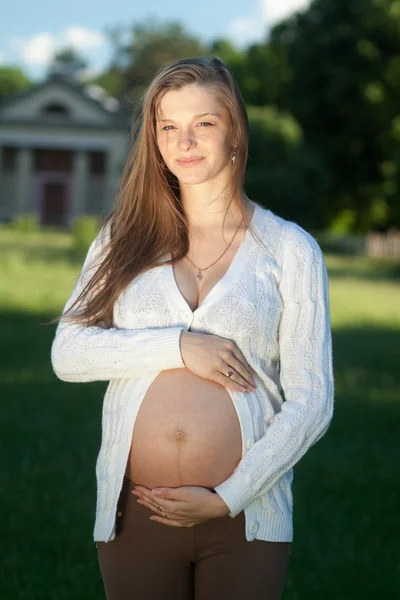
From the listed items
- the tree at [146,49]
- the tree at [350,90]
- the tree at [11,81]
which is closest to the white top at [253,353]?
the tree at [350,90]

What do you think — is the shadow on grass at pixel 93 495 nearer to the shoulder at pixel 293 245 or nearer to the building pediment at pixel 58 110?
the shoulder at pixel 293 245

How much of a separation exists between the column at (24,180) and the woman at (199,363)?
6618 cm

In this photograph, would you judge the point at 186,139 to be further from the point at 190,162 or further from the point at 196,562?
the point at 196,562

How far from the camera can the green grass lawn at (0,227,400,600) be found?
5.96 meters

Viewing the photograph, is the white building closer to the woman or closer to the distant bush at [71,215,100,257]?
the distant bush at [71,215,100,257]

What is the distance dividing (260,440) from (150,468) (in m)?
0.33

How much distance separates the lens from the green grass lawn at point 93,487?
5965mm

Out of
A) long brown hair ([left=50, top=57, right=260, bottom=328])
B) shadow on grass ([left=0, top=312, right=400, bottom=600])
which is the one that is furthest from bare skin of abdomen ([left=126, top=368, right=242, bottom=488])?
shadow on grass ([left=0, top=312, right=400, bottom=600])

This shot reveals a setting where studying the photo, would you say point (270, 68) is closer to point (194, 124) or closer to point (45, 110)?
point (45, 110)

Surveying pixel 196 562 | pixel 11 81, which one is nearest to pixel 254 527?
pixel 196 562

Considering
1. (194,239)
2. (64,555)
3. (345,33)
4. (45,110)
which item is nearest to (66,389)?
(64,555)

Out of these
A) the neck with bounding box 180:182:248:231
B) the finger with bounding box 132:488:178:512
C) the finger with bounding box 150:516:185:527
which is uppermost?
the neck with bounding box 180:182:248:231

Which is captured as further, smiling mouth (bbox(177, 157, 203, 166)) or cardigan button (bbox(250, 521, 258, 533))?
smiling mouth (bbox(177, 157, 203, 166))

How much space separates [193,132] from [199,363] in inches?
25.9
